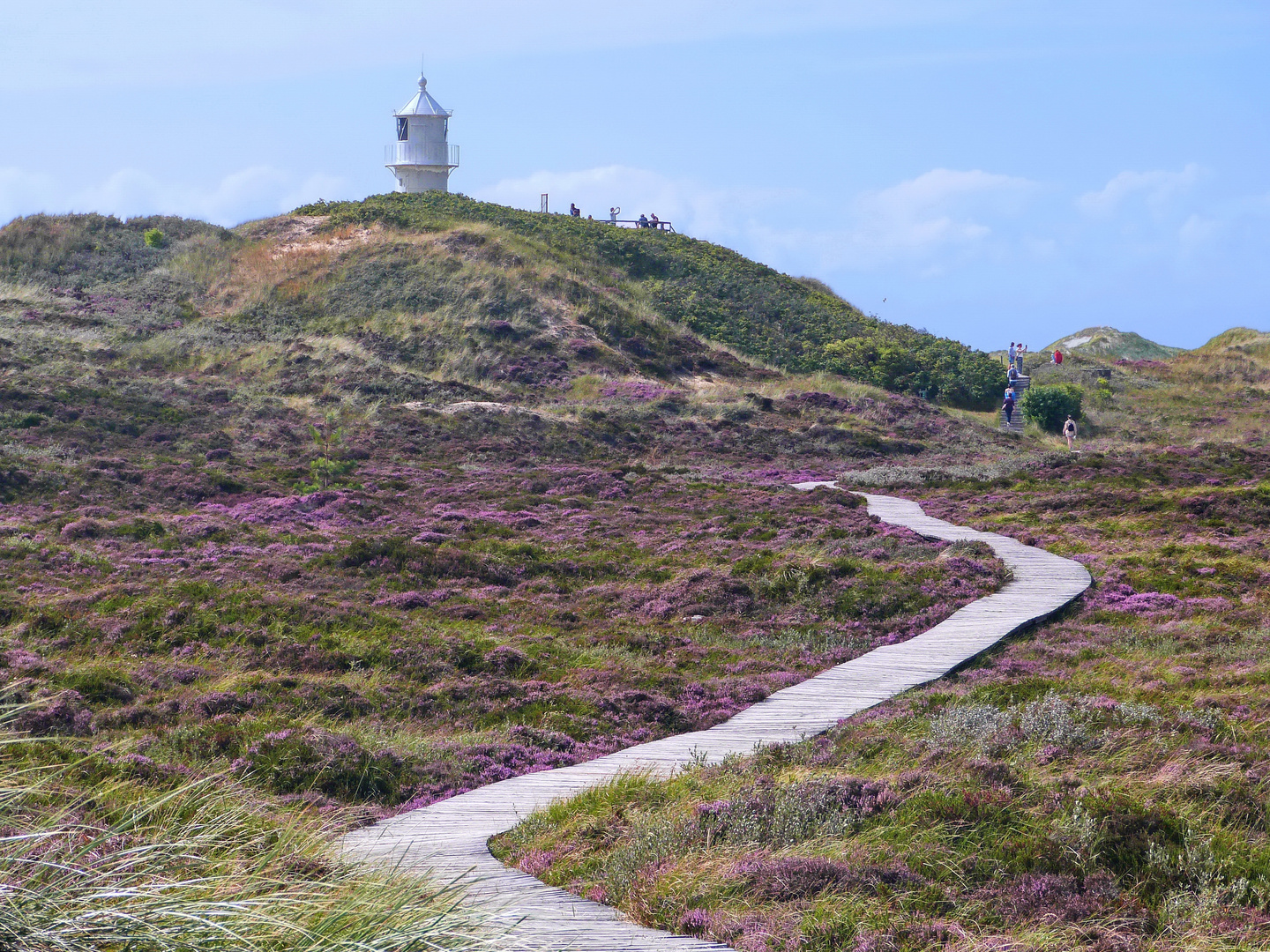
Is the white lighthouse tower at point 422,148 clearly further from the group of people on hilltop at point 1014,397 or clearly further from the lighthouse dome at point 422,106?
the group of people on hilltop at point 1014,397

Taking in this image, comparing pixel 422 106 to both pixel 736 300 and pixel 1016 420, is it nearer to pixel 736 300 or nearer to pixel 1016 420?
pixel 736 300

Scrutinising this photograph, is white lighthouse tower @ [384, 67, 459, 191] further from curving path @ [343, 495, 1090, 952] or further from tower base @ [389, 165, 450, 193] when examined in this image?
curving path @ [343, 495, 1090, 952]

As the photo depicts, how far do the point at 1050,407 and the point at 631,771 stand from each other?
137 ft

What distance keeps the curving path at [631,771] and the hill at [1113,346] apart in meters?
67.3

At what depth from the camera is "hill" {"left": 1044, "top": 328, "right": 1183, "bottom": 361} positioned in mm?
78938

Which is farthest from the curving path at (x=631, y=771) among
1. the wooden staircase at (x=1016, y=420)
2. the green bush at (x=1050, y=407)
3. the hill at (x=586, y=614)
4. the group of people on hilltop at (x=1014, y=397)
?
the green bush at (x=1050, y=407)

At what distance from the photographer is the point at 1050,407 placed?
4619 cm

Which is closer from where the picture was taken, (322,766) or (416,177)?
(322,766)

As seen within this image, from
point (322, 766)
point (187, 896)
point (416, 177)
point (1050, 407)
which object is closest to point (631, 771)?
point (322, 766)

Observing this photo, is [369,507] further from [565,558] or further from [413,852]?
[413,852]

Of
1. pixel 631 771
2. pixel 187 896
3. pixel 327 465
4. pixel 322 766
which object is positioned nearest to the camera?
pixel 187 896

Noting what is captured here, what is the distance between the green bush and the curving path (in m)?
30.4

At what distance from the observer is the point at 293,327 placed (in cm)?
4822

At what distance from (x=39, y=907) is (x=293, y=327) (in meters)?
46.9
